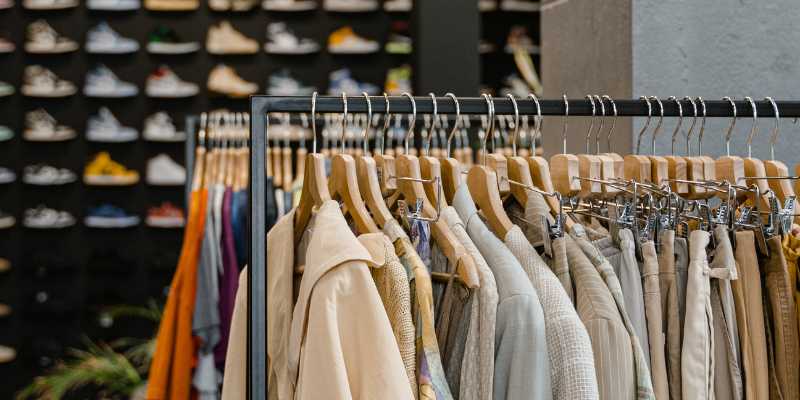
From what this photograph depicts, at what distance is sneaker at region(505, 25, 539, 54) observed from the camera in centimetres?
584

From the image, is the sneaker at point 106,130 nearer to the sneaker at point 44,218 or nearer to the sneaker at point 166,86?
the sneaker at point 166,86

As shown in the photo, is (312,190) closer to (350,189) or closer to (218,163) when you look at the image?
(350,189)

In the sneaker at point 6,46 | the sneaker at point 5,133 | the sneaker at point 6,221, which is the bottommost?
the sneaker at point 6,221

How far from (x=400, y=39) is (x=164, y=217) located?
1.89 meters

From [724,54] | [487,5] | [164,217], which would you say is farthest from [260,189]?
[487,5]

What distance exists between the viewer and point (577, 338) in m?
1.08

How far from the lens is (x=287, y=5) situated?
225 inches

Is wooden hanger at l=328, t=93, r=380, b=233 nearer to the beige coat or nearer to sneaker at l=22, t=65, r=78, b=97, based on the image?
the beige coat

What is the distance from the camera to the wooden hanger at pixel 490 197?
1.23 metres

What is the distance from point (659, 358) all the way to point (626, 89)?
109 centimetres

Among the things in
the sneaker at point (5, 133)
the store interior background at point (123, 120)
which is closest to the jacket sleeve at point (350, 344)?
the store interior background at point (123, 120)

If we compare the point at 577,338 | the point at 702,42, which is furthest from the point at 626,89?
the point at 577,338

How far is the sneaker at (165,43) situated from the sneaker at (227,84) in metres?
0.24

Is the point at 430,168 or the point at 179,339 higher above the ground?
the point at 430,168
